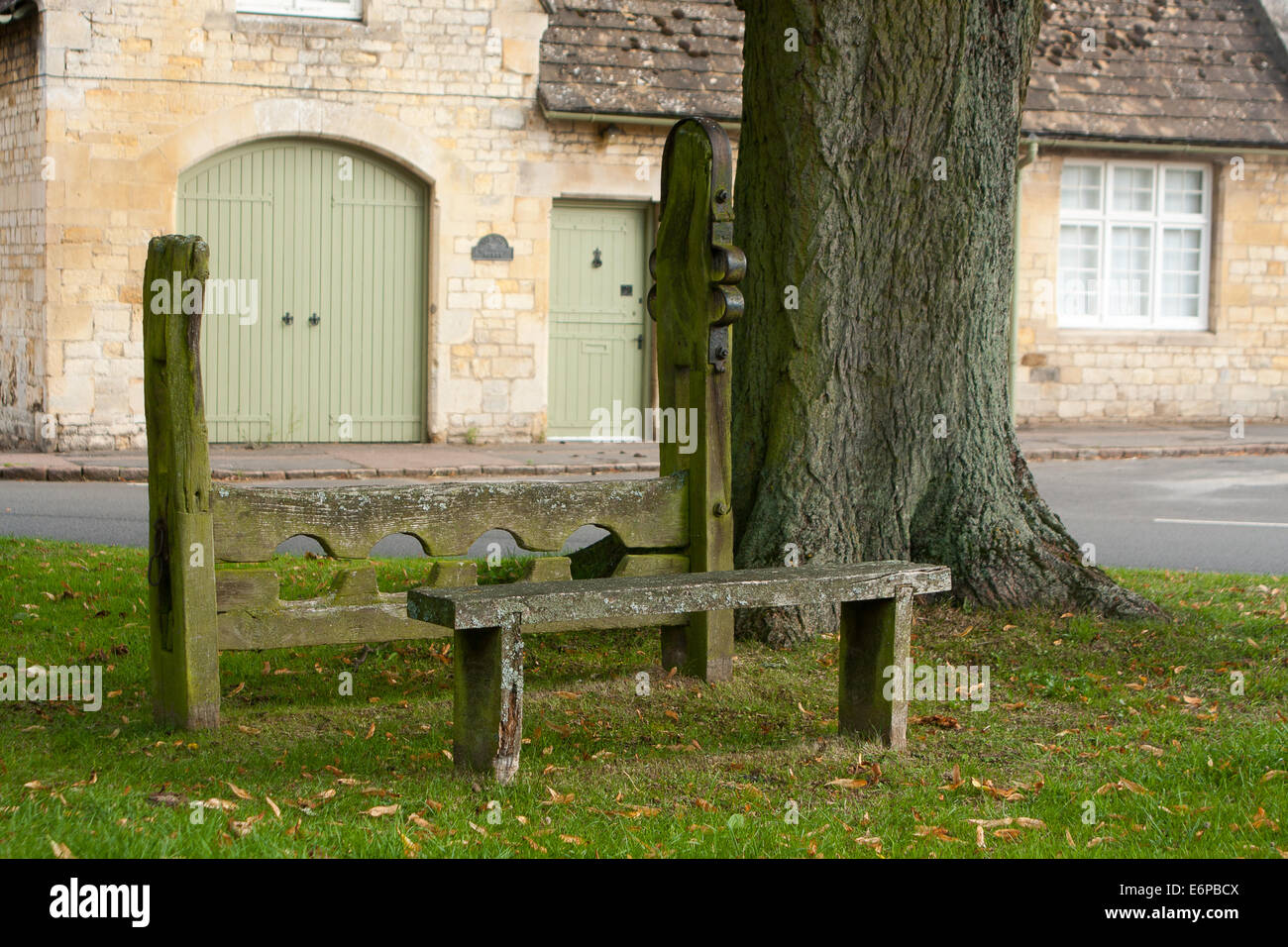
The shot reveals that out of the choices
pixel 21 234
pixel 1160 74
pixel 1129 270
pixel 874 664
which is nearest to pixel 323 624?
pixel 874 664

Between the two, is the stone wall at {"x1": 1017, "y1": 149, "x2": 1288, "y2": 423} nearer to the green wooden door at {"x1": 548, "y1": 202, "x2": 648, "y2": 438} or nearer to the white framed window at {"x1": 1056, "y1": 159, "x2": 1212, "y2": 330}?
the white framed window at {"x1": 1056, "y1": 159, "x2": 1212, "y2": 330}

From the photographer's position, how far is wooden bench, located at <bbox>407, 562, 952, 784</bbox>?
15.7ft

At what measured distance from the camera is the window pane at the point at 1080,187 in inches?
812

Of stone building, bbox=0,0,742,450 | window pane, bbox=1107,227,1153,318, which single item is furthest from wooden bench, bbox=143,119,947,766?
window pane, bbox=1107,227,1153,318

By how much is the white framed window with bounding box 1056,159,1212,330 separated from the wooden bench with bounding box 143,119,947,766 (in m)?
15.2

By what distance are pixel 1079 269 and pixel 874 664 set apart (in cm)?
1639

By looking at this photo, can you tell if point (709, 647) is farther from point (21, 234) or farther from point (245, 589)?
point (21, 234)

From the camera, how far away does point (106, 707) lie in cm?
587

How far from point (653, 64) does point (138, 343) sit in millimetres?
6446

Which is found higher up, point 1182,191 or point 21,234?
point 1182,191

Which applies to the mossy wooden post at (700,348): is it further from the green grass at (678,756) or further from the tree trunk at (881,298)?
the tree trunk at (881,298)

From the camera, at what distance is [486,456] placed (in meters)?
16.4

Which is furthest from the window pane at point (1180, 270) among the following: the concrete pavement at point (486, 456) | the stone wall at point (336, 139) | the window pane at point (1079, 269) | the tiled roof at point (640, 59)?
the stone wall at point (336, 139)

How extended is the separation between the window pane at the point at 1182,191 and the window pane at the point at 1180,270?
26 cm
